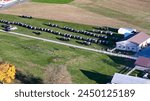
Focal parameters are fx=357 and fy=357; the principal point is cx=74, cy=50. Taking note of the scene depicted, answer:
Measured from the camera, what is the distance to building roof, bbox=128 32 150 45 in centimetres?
9454

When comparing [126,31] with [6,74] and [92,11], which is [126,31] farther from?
[6,74]

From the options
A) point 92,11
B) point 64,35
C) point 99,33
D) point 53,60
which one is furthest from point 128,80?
point 92,11

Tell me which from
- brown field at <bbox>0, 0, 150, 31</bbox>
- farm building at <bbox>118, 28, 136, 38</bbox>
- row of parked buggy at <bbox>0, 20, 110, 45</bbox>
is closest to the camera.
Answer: row of parked buggy at <bbox>0, 20, 110, 45</bbox>

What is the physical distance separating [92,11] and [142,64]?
158 feet

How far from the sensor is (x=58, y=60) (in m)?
83.8

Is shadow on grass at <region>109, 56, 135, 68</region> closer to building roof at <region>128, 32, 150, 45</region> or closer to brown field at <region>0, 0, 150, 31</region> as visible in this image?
building roof at <region>128, 32, 150, 45</region>

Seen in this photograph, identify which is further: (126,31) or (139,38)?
(126,31)

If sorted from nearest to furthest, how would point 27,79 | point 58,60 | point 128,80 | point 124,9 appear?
1. point 128,80
2. point 27,79
3. point 58,60
4. point 124,9

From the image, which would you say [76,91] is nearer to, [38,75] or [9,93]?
[9,93]

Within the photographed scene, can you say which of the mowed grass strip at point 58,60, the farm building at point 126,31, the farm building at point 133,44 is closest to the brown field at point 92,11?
the farm building at point 126,31

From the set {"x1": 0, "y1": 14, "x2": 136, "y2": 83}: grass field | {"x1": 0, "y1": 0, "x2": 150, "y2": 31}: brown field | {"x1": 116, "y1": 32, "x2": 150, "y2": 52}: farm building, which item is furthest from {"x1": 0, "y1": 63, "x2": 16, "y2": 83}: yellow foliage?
{"x1": 0, "y1": 0, "x2": 150, "y2": 31}: brown field

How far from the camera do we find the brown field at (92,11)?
116000 mm

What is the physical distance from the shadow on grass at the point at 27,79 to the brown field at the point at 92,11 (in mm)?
Answer: 43052

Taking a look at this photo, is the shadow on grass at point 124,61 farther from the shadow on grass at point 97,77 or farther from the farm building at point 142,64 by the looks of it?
the shadow on grass at point 97,77
